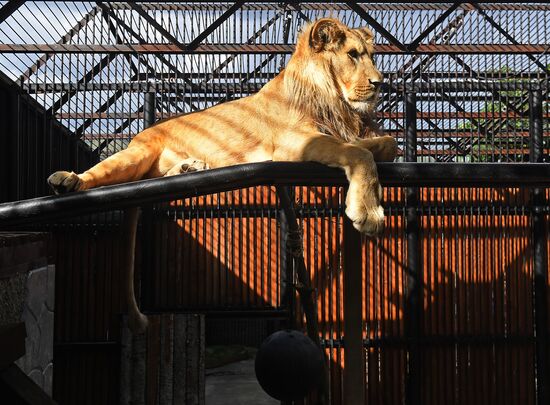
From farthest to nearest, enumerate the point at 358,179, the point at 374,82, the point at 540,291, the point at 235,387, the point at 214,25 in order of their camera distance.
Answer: the point at 235,387, the point at 540,291, the point at 214,25, the point at 374,82, the point at 358,179

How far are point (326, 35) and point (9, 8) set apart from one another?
3.38m

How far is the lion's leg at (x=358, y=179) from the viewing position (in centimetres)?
151

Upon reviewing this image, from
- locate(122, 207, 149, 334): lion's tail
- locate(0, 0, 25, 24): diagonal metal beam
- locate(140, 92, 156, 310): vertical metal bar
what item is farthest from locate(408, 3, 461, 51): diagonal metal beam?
locate(122, 207, 149, 334): lion's tail

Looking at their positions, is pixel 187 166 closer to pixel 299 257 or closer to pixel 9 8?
pixel 299 257

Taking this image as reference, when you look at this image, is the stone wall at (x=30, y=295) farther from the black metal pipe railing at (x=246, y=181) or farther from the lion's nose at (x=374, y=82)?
the lion's nose at (x=374, y=82)

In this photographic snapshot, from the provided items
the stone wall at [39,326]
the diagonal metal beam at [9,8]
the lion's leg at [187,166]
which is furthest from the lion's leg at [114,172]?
the diagonal metal beam at [9,8]

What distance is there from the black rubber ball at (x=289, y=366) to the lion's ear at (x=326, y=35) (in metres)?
1.32

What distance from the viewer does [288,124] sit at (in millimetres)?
2262

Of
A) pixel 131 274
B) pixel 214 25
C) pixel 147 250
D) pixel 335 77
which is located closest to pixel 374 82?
pixel 335 77

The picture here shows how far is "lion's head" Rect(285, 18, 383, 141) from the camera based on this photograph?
223 centimetres

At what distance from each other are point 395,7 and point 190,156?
5.46 metres

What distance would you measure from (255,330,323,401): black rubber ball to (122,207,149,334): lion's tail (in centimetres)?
50

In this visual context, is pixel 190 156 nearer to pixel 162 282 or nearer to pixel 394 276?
pixel 162 282

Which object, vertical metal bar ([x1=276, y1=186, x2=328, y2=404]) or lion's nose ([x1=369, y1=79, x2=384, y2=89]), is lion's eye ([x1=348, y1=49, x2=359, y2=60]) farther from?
vertical metal bar ([x1=276, y1=186, x2=328, y2=404])
